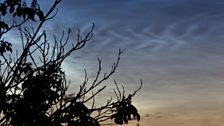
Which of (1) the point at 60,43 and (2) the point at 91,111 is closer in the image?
(2) the point at 91,111

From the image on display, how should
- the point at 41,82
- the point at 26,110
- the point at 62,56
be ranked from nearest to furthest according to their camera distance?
the point at 26,110 → the point at 41,82 → the point at 62,56

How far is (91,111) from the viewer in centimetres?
889

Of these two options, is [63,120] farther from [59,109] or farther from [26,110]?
[26,110]

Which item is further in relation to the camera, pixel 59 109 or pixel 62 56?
pixel 62 56

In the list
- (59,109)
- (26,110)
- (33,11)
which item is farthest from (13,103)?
(33,11)

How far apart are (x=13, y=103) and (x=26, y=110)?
0.38m

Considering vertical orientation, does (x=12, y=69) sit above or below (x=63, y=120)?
above

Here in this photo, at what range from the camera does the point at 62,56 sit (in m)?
9.45

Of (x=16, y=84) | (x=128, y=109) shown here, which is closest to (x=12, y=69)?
(x=16, y=84)

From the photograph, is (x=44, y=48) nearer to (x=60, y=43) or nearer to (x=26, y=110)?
(x=60, y=43)

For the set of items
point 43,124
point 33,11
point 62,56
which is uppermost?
point 33,11

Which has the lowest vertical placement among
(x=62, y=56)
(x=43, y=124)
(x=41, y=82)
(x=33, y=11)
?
(x=43, y=124)

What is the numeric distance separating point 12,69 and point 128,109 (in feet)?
9.13

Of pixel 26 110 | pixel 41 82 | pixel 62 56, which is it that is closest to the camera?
pixel 26 110
